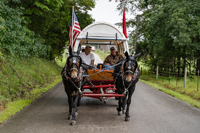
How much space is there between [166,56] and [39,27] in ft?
36.7

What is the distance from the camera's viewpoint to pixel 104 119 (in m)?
6.09

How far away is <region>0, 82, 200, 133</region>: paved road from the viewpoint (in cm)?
518

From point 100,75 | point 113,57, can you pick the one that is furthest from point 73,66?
point 113,57

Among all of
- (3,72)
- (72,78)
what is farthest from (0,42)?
(72,78)

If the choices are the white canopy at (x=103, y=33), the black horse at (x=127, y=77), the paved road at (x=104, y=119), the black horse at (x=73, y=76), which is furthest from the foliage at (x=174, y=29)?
the black horse at (x=73, y=76)

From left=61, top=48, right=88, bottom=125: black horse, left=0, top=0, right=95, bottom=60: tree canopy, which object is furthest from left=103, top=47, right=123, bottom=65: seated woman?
left=0, top=0, right=95, bottom=60: tree canopy

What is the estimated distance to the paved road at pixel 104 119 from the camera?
518cm

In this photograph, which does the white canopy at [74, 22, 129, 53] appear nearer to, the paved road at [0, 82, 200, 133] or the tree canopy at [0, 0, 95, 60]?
the paved road at [0, 82, 200, 133]

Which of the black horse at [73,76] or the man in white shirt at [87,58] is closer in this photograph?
the black horse at [73,76]

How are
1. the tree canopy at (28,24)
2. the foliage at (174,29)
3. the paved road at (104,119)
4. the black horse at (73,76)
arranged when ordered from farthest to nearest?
1. the foliage at (174,29)
2. the tree canopy at (28,24)
3. the black horse at (73,76)
4. the paved road at (104,119)

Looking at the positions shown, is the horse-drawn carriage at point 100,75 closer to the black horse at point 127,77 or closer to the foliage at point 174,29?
the black horse at point 127,77

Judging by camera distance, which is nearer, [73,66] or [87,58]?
[73,66]

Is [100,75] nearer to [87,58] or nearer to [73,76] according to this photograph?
[87,58]

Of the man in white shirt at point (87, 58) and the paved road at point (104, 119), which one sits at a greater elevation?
the man in white shirt at point (87, 58)
